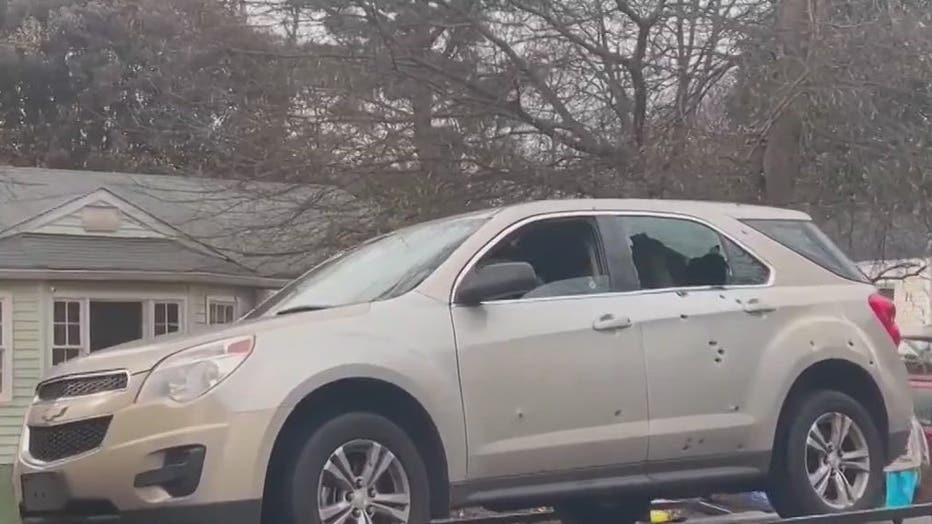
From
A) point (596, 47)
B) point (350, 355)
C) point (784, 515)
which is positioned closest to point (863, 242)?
point (596, 47)

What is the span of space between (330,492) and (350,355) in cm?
57

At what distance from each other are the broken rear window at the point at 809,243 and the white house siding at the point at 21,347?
14.7m

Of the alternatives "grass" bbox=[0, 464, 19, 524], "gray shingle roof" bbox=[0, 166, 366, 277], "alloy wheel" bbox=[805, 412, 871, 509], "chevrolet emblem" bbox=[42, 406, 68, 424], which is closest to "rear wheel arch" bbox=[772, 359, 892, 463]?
"alloy wheel" bbox=[805, 412, 871, 509]

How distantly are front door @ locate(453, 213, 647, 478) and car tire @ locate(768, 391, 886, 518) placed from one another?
0.88 metres

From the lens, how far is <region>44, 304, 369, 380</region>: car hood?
510cm

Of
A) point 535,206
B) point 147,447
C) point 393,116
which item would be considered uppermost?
point 393,116

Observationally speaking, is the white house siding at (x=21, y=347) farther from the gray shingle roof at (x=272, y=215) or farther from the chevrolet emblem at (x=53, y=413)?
the chevrolet emblem at (x=53, y=413)

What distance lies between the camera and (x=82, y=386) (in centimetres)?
523

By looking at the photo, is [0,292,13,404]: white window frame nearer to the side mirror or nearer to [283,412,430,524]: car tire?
the side mirror

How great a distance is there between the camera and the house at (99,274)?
18984mm

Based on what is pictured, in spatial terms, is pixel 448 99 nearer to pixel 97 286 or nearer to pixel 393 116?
pixel 393 116

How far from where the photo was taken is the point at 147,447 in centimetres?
489

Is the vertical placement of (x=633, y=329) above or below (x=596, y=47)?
below

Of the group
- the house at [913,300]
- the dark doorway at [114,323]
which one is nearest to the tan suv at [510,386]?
the dark doorway at [114,323]
